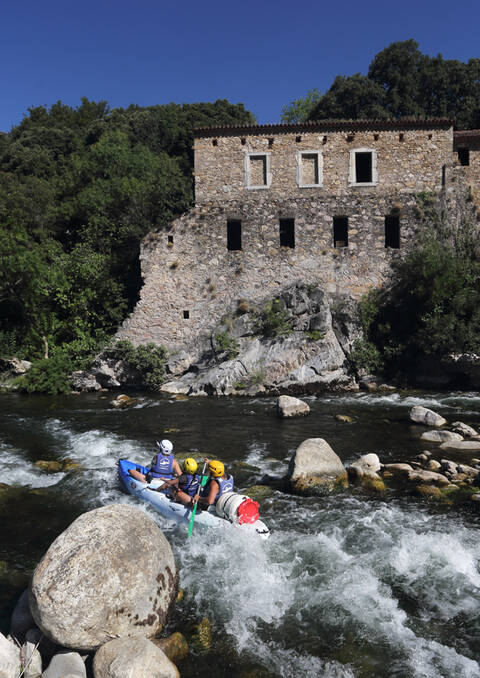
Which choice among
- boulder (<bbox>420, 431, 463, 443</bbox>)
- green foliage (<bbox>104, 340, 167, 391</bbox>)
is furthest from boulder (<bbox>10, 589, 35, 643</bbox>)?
green foliage (<bbox>104, 340, 167, 391</bbox>)

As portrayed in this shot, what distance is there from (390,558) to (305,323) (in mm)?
12242

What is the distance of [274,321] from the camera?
1798 cm

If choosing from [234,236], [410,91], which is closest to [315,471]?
[234,236]

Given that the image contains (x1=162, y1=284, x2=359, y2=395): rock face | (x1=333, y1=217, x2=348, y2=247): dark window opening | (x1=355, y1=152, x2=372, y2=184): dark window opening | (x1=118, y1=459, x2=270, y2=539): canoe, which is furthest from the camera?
(x1=333, y1=217, x2=348, y2=247): dark window opening

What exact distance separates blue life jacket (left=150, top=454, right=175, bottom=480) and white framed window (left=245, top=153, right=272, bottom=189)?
589 inches

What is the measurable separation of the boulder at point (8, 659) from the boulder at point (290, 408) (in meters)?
9.89

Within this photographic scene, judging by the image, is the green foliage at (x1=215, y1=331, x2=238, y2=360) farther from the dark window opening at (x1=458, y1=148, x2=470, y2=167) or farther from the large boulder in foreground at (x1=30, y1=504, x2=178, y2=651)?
the dark window opening at (x1=458, y1=148, x2=470, y2=167)

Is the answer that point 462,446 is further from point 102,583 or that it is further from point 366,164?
point 366,164

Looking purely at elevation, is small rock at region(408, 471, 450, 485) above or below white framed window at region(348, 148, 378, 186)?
below

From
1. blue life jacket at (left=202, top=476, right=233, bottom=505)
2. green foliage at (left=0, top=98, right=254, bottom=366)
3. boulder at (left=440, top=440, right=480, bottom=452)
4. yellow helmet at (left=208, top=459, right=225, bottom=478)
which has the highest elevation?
green foliage at (left=0, top=98, right=254, bottom=366)

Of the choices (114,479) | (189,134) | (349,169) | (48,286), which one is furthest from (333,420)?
(189,134)

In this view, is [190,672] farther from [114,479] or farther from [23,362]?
[23,362]

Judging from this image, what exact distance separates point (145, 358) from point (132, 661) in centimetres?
1440

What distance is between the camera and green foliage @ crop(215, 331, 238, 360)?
702 inches
